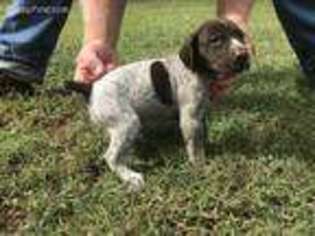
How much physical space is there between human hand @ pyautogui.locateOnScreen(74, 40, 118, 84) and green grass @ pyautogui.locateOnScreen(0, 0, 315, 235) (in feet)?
0.61

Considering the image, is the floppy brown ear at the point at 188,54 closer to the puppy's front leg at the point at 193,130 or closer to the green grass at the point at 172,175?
the puppy's front leg at the point at 193,130

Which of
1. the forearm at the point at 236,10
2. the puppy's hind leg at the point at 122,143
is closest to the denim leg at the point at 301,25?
the forearm at the point at 236,10

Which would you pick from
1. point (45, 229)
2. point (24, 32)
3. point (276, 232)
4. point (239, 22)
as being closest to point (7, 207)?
point (45, 229)

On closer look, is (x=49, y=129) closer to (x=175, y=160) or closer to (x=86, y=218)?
(x=175, y=160)

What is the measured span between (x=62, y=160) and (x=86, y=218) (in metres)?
0.59

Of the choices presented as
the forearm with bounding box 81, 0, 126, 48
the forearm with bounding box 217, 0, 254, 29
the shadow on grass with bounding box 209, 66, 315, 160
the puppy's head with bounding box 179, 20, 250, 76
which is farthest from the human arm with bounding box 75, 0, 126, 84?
the puppy's head with bounding box 179, 20, 250, 76

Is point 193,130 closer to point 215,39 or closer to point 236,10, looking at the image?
point 215,39

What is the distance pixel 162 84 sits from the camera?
4523mm

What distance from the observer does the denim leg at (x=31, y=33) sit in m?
5.66

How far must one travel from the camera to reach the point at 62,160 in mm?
4551

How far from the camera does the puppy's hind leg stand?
4336mm

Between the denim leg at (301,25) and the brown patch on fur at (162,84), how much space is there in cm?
116

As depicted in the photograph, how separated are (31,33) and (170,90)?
1369 millimetres

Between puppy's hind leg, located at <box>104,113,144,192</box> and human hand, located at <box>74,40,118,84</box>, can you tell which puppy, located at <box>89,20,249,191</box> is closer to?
puppy's hind leg, located at <box>104,113,144,192</box>
